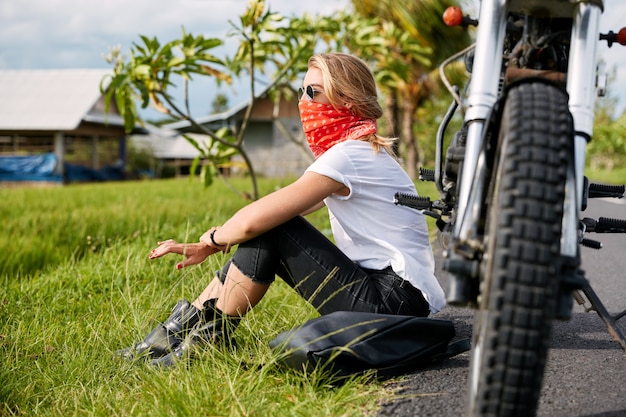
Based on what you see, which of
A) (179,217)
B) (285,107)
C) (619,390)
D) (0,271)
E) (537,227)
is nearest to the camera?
(537,227)

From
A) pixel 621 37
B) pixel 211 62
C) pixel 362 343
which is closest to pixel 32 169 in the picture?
pixel 211 62

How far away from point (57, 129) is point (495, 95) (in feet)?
84.2

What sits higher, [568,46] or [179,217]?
[568,46]

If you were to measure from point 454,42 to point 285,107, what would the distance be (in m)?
13.6

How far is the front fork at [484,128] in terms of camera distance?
157cm

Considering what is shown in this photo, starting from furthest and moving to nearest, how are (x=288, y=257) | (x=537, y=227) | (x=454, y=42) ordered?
(x=454, y=42) < (x=288, y=257) < (x=537, y=227)

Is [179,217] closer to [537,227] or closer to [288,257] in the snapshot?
[288,257]

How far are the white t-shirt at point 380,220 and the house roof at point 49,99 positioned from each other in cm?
Result: 2310

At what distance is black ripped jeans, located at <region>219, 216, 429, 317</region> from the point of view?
2.41 meters

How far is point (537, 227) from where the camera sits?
4.64ft

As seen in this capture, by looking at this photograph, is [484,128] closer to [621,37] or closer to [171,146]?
[621,37]

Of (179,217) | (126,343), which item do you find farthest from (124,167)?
(126,343)

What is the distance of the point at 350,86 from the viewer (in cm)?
264

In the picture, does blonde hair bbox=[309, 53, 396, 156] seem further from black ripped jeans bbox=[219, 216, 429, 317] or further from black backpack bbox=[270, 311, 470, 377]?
black backpack bbox=[270, 311, 470, 377]
